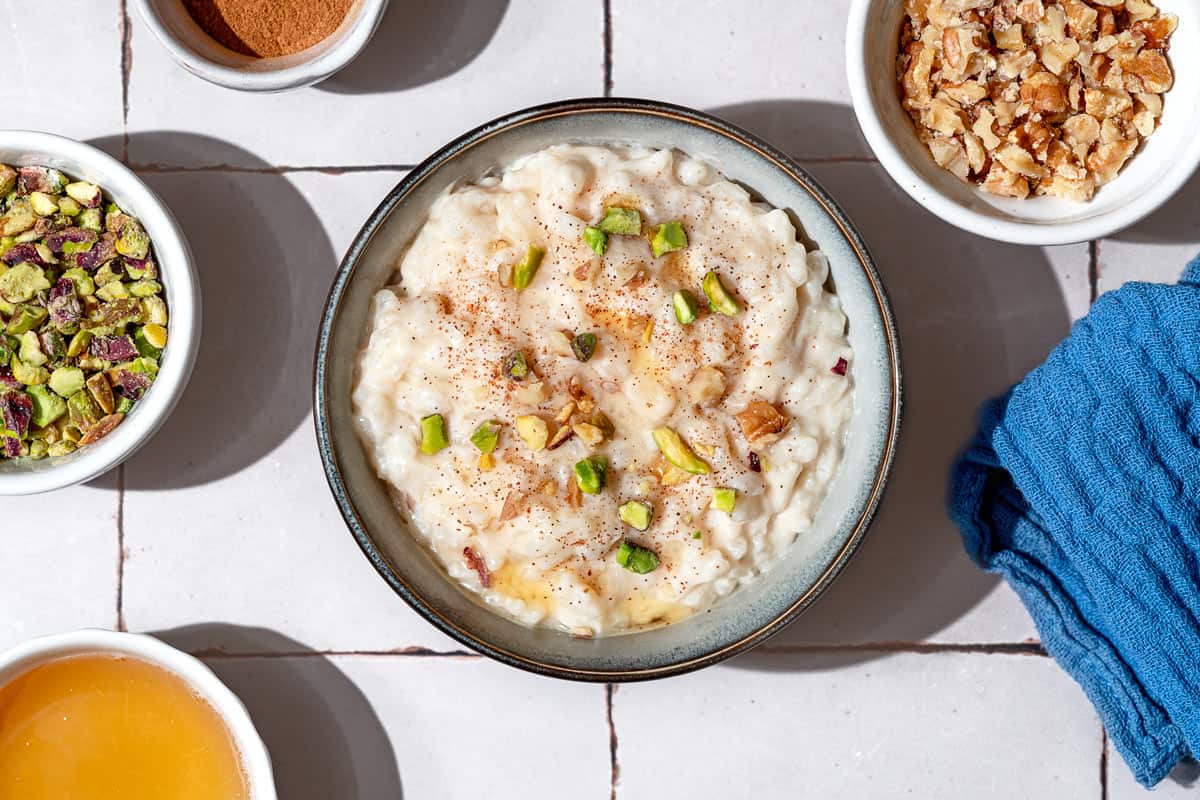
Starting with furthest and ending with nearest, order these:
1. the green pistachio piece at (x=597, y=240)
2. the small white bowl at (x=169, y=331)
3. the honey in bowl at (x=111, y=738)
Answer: the honey in bowl at (x=111, y=738)
the small white bowl at (x=169, y=331)
the green pistachio piece at (x=597, y=240)

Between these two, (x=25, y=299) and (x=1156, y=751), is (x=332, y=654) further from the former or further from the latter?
(x=1156, y=751)

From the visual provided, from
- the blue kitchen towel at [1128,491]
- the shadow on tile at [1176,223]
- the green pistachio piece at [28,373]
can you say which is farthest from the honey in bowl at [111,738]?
the shadow on tile at [1176,223]

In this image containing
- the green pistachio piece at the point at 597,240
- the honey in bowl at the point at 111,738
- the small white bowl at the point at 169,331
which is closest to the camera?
the green pistachio piece at the point at 597,240

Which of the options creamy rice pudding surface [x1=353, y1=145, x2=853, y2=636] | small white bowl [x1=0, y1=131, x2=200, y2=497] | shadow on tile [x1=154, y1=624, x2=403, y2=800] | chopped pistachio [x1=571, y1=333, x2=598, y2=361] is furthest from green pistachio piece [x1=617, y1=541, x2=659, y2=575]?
small white bowl [x1=0, y1=131, x2=200, y2=497]

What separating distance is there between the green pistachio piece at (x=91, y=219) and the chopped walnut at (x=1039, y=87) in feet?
3.53

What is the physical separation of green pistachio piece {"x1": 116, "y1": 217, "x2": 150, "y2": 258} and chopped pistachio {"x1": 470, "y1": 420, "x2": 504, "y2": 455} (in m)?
0.53

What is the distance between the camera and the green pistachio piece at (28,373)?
141 cm

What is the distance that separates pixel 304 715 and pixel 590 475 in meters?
0.62

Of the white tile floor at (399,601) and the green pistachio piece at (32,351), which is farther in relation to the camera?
the white tile floor at (399,601)

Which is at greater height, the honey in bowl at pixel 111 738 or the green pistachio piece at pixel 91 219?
the green pistachio piece at pixel 91 219

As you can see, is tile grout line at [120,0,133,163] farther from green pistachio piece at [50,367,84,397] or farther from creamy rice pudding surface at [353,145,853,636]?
creamy rice pudding surface at [353,145,853,636]

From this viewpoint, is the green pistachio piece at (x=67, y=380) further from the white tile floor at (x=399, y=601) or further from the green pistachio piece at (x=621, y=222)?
the green pistachio piece at (x=621, y=222)

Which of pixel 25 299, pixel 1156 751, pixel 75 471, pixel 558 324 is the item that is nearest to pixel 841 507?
pixel 558 324

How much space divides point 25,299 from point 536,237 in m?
0.69
